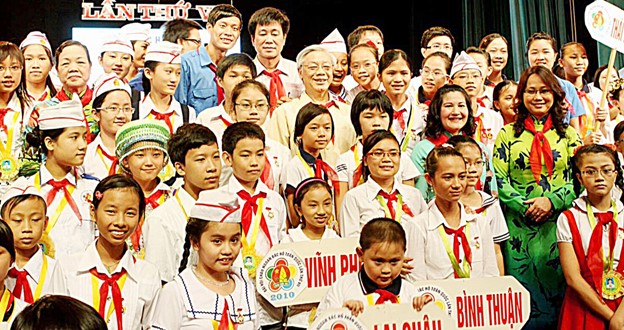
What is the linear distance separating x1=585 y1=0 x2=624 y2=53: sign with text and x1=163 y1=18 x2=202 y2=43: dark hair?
2.66 m

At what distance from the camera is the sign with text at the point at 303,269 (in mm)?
3836

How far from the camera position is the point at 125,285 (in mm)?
3482

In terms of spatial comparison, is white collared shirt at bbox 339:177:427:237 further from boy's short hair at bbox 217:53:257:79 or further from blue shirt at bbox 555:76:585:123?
blue shirt at bbox 555:76:585:123

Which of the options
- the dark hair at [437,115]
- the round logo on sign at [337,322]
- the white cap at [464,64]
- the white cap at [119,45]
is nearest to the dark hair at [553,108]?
the dark hair at [437,115]

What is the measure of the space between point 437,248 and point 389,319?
827 mm

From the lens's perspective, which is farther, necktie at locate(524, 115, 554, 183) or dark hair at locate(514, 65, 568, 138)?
dark hair at locate(514, 65, 568, 138)

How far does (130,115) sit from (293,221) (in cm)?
115

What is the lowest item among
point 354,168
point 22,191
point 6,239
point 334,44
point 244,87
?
point 6,239

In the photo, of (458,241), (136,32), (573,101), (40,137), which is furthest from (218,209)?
(136,32)

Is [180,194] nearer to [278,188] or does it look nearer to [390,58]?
[278,188]

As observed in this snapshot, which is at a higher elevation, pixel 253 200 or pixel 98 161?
pixel 98 161

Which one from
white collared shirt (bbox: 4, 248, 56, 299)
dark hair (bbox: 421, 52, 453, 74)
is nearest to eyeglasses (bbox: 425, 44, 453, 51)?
dark hair (bbox: 421, 52, 453, 74)

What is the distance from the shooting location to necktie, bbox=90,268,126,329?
11.3 feet

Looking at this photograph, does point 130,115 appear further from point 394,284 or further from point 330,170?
point 394,284
